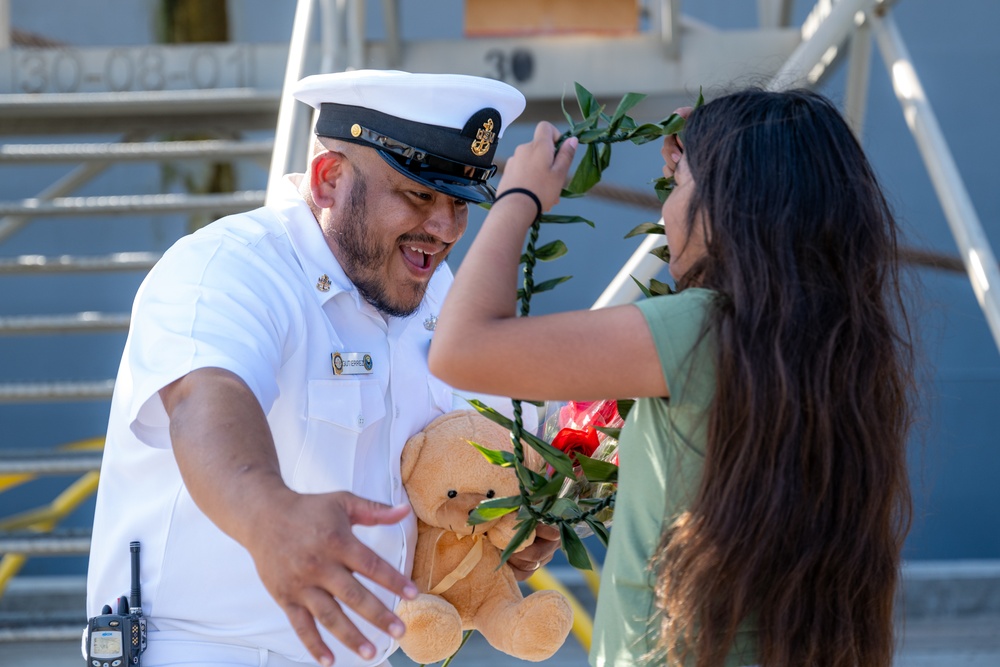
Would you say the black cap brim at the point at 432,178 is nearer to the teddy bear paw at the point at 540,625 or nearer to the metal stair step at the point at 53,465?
the teddy bear paw at the point at 540,625

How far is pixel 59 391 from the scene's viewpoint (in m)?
3.77

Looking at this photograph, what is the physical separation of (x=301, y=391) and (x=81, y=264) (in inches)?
91.5

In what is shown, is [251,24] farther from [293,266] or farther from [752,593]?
[752,593]

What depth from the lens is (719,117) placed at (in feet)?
5.23

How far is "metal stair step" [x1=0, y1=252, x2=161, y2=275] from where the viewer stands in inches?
155

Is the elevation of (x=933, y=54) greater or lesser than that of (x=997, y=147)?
greater

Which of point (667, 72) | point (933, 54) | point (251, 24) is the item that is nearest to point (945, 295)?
point (933, 54)

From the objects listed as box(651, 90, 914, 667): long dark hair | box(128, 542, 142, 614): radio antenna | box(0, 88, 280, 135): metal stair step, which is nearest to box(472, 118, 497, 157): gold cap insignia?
box(651, 90, 914, 667): long dark hair

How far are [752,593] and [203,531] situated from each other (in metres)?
0.90

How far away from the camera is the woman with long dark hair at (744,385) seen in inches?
57.8

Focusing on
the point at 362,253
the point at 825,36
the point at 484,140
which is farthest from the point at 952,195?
the point at 362,253

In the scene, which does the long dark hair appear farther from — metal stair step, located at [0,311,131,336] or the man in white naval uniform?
metal stair step, located at [0,311,131,336]

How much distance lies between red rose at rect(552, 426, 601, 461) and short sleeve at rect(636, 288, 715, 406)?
52cm

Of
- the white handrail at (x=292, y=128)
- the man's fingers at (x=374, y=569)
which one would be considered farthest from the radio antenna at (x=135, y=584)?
the white handrail at (x=292, y=128)
